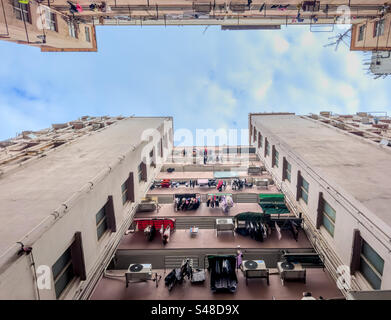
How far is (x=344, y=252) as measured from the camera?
11328mm

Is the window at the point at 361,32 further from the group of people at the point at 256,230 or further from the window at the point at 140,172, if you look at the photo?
the window at the point at 140,172

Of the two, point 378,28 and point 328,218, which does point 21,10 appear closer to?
point 328,218

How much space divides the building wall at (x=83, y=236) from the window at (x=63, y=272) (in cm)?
25

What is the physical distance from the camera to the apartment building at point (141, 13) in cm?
1941

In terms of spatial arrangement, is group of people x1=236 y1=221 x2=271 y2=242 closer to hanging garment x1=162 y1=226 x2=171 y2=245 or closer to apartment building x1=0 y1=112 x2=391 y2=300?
apartment building x1=0 y1=112 x2=391 y2=300

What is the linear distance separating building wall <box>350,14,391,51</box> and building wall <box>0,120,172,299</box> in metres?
26.7

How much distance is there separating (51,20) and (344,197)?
27.2 meters

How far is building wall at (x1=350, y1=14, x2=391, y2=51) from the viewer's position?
23569 millimetres

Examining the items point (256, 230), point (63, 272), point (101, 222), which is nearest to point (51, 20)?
point (101, 222)

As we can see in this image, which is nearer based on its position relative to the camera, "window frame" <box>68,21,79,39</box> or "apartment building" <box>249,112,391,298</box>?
"apartment building" <box>249,112,391,298</box>

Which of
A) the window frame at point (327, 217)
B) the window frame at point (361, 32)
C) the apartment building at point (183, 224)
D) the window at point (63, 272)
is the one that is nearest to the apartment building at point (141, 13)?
the window frame at point (361, 32)

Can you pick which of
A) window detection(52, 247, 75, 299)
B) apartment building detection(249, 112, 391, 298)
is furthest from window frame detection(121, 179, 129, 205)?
apartment building detection(249, 112, 391, 298)
